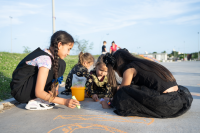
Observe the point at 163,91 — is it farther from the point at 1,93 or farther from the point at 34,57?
the point at 1,93

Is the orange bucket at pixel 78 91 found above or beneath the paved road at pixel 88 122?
above

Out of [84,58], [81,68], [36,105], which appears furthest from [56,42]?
[84,58]

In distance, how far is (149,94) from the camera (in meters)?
2.31

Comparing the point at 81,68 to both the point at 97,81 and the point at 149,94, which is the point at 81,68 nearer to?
the point at 97,81

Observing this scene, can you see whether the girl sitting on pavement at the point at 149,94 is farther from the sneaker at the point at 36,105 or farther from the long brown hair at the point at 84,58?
the long brown hair at the point at 84,58

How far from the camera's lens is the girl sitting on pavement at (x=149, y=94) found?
7.54 ft

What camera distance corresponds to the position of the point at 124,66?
2.59 m

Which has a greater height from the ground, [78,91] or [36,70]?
[36,70]

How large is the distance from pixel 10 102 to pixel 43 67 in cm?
120

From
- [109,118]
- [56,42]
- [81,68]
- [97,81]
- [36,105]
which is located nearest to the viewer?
[109,118]

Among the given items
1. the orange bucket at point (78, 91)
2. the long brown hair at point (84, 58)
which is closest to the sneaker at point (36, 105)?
the orange bucket at point (78, 91)

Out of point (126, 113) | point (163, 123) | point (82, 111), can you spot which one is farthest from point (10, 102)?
point (163, 123)

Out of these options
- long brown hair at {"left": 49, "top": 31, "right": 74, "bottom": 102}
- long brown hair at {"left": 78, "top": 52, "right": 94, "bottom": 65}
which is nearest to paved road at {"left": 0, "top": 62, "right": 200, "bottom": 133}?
long brown hair at {"left": 49, "top": 31, "right": 74, "bottom": 102}

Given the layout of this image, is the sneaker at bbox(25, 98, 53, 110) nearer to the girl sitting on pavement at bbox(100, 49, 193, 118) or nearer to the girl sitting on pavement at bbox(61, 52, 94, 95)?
the girl sitting on pavement at bbox(100, 49, 193, 118)
